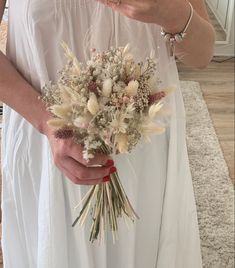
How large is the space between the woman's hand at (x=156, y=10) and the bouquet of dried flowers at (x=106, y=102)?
2.5 inches

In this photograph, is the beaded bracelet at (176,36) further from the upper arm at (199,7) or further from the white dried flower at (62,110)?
the white dried flower at (62,110)

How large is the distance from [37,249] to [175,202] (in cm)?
38

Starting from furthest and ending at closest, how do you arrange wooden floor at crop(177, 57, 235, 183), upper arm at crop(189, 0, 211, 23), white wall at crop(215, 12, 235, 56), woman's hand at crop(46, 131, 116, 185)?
white wall at crop(215, 12, 235, 56) → wooden floor at crop(177, 57, 235, 183) → upper arm at crop(189, 0, 211, 23) → woman's hand at crop(46, 131, 116, 185)

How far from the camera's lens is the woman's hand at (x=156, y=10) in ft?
2.36

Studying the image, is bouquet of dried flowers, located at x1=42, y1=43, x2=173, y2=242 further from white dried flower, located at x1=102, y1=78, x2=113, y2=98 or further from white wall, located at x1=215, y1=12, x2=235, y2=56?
white wall, located at x1=215, y1=12, x2=235, y2=56

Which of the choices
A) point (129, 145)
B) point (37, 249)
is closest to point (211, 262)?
point (37, 249)

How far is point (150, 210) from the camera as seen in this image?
1118mm

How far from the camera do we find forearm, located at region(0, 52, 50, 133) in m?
0.86

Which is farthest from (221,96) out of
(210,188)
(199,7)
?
(199,7)

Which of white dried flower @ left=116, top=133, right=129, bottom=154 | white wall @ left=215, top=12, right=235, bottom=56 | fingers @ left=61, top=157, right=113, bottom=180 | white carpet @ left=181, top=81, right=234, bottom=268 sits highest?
white dried flower @ left=116, top=133, right=129, bottom=154

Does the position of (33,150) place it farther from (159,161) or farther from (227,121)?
(227,121)

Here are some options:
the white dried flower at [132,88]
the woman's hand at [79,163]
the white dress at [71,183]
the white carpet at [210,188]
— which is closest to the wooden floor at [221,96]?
the white carpet at [210,188]

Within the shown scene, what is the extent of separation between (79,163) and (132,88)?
0.19 meters

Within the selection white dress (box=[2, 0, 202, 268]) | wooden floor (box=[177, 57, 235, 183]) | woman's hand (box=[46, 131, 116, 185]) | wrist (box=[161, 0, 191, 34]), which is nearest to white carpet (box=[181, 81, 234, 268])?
wooden floor (box=[177, 57, 235, 183])
